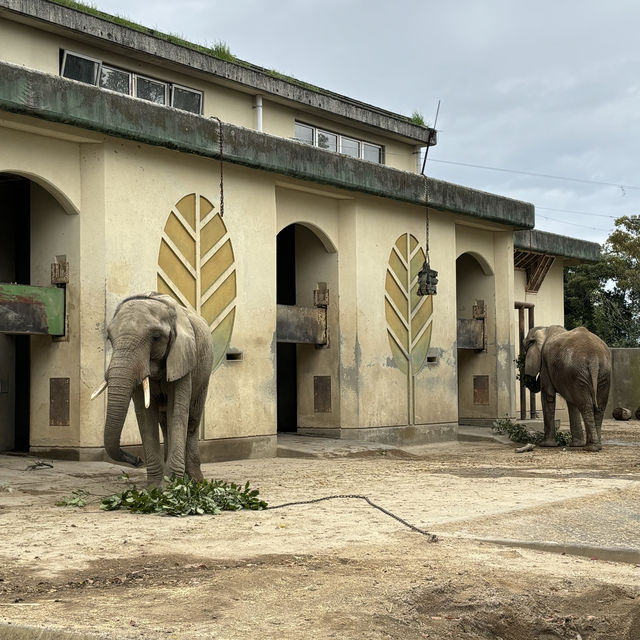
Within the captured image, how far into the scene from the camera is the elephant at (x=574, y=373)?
18578 mm

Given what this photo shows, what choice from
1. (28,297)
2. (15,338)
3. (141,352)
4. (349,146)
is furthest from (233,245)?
(349,146)

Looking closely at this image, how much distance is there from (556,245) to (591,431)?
377 inches

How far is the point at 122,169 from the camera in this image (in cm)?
1482

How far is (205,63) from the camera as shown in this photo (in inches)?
792

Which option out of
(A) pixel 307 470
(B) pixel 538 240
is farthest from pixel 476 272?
(A) pixel 307 470

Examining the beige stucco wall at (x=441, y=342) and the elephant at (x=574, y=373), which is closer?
the elephant at (x=574, y=373)

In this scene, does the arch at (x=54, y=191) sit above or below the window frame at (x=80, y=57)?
below

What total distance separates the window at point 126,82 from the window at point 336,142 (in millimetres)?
3065

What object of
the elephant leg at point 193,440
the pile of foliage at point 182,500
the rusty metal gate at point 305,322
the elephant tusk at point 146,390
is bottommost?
the pile of foliage at point 182,500

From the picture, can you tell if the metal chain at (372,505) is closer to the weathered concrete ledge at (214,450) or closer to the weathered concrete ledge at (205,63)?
the weathered concrete ledge at (214,450)

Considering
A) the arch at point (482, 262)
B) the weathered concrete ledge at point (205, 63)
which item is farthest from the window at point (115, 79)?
the arch at point (482, 262)

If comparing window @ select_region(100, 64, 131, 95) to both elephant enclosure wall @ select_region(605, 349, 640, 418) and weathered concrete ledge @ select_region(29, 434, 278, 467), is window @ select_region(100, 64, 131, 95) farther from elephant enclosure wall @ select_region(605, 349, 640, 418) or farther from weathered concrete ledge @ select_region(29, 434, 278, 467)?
elephant enclosure wall @ select_region(605, 349, 640, 418)

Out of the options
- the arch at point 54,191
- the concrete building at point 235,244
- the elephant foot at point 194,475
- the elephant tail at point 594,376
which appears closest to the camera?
the elephant foot at point 194,475

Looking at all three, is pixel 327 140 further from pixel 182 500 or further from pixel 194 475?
pixel 182 500
